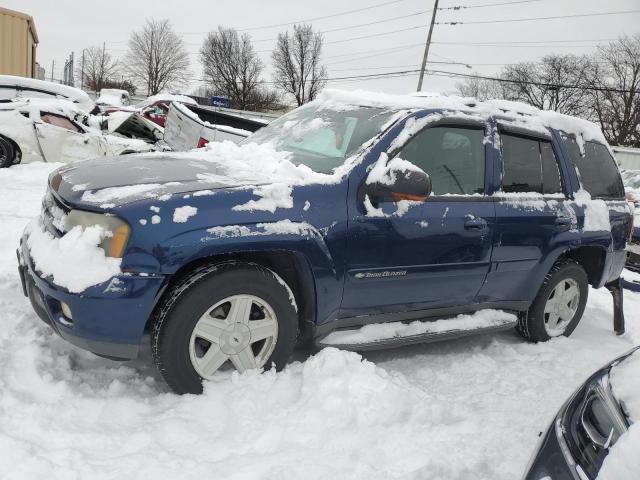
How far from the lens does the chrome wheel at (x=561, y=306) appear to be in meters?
4.25

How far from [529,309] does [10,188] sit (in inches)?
283

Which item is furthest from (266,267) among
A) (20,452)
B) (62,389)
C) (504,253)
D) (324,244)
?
(504,253)

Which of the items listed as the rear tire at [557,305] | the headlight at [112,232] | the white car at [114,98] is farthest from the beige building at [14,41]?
the rear tire at [557,305]

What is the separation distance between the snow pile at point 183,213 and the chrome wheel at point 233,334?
47 cm

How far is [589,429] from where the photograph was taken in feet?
5.69

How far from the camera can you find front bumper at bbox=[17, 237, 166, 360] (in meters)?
2.48

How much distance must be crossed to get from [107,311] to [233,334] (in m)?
0.64

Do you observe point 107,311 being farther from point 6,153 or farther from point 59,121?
point 59,121

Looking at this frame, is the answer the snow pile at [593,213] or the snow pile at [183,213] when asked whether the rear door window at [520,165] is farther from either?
the snow pile at [183,213]

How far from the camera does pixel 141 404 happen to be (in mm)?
2686

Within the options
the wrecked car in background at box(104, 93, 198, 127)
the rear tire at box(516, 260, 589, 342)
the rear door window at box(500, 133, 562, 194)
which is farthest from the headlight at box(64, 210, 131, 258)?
the wrecked car in background at box(104, 93, 198, 127)

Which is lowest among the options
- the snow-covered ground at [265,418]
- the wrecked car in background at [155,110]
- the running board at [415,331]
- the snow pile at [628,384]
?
the snow-covered ground at [265,418]

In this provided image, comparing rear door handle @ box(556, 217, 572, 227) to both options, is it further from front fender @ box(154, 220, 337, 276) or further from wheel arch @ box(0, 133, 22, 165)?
wheel arch @ box(0, 133, 22, 165)

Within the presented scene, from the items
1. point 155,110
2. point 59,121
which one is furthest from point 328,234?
point 155,110
